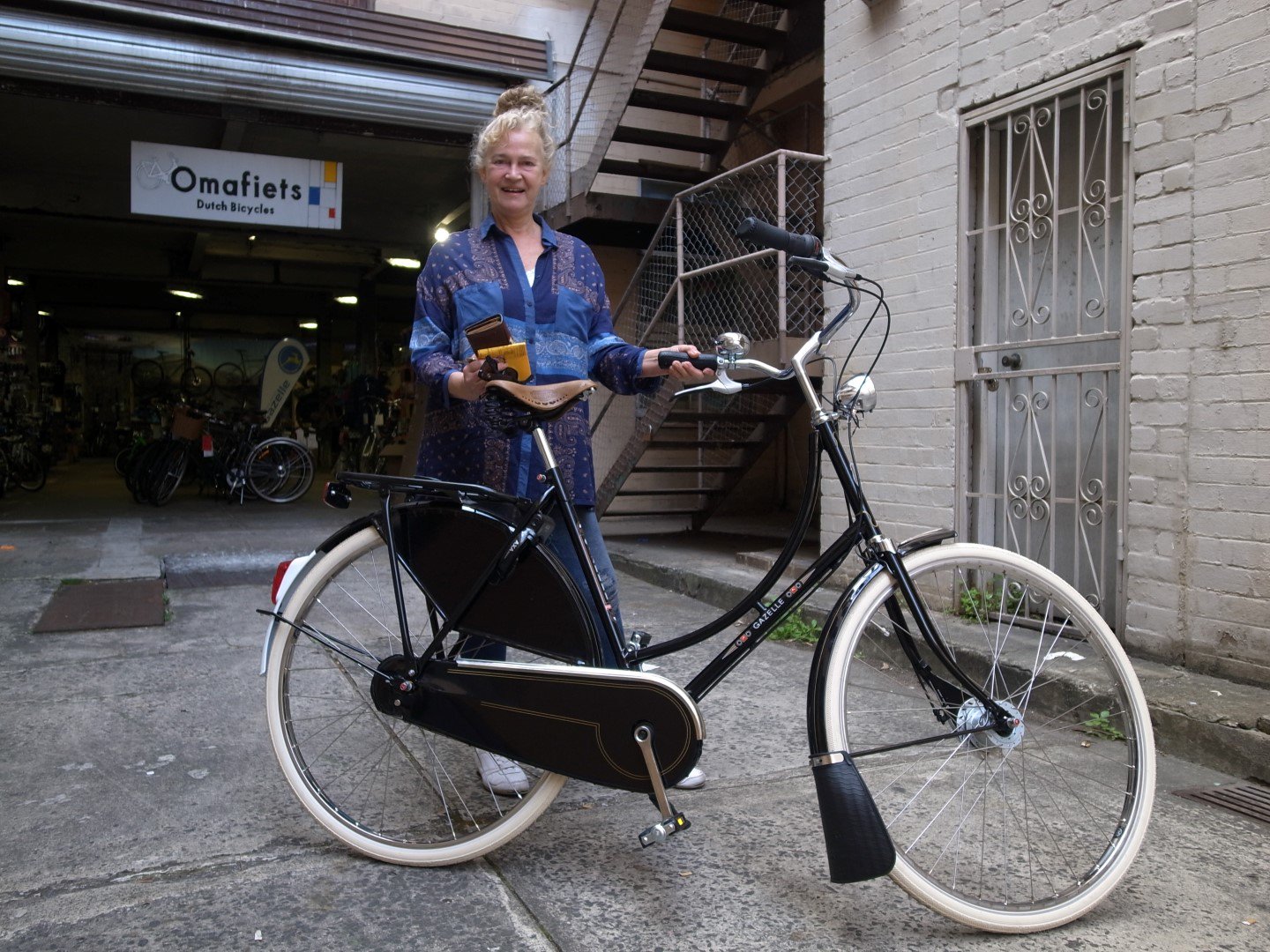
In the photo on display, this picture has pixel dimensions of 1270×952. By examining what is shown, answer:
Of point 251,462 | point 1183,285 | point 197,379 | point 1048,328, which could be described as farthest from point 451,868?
point 197,379

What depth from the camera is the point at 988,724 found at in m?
2.18

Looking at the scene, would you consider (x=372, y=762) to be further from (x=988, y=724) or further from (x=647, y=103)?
(x=647, y=103)

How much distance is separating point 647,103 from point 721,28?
28.5 inches

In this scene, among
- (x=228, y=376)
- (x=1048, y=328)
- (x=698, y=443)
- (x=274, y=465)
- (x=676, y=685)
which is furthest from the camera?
(x=228, y=376)

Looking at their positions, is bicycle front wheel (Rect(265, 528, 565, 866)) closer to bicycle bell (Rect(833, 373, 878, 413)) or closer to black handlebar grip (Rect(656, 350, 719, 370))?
black handlebar grip (Rect(656, 350, 719, 370))

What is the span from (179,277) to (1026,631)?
1740 cm

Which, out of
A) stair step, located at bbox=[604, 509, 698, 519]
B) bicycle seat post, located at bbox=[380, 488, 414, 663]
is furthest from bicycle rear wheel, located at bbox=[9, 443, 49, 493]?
bicycle seat post, located at bbox=[380, 488, 414, 663]

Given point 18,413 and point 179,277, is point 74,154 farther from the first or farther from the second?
point 179,277

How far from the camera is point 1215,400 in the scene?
3.78 m

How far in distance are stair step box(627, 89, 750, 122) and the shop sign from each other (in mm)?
3202

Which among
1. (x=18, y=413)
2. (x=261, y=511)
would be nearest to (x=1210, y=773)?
(x=261, y=511)

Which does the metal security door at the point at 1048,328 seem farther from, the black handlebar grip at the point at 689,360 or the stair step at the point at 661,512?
the stair step at the point at 661,512

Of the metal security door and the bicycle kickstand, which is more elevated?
the metal security door

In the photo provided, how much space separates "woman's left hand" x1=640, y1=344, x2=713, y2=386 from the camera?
7.87ft
